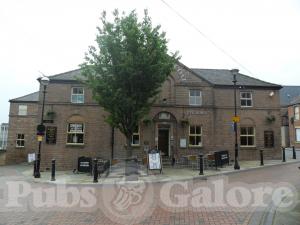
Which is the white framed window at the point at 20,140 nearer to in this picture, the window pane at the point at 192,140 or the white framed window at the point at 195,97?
the window pane at the point at 192,140

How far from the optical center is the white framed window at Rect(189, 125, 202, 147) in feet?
70.1

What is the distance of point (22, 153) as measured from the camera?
3309cm

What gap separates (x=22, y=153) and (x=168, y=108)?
21563 mm

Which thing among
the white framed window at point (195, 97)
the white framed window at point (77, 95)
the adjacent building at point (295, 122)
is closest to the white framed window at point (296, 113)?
the adjacent building at point (295, 122)

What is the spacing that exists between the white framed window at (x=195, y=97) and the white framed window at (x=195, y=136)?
196cm

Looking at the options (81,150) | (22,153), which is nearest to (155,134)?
(81,150)

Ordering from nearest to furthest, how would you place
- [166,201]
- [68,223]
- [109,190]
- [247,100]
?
[68,223] < [166,201] < [109,190] < [247,100]

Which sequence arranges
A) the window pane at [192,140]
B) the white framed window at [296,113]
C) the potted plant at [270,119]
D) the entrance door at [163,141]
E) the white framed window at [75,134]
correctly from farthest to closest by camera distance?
the white framed window at [296,113], the potted plant at [270,119], the window pane at [192,140], the entrance door at [163,141], the white framed window at [75,134]

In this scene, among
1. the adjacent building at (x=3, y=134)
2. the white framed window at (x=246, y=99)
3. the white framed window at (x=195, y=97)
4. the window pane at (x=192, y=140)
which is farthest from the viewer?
the adjacent building at (x=3, y=134)

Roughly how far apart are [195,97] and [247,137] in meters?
5.52

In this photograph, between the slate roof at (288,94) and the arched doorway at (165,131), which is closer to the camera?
the arched doorway at (165,131)

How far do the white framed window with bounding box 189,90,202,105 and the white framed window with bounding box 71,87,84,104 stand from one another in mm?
8683

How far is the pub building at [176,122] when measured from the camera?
20.4 meters

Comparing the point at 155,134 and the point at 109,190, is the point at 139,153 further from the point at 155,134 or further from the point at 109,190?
the point at 109,190
